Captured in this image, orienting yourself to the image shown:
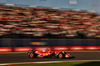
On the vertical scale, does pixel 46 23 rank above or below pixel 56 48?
above

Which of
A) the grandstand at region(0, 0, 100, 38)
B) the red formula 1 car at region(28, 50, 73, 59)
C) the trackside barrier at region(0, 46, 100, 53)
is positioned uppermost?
the grandstand at region(0, 0, 100, 38)

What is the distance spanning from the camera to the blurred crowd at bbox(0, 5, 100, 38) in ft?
67.1

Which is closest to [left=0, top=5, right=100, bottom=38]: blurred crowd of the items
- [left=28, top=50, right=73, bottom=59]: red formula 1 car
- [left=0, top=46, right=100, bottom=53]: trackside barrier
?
[left=0, top=46, right=100, bottom=53]: trackside barrier

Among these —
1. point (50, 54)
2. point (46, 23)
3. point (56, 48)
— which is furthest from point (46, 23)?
point (50, 54)

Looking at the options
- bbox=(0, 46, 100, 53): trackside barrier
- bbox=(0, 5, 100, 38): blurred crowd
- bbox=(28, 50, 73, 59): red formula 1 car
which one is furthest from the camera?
bbox=(0, 5, 100, 38): blurred crowd

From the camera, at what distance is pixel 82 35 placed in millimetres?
21094

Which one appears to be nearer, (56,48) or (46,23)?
(56,48)

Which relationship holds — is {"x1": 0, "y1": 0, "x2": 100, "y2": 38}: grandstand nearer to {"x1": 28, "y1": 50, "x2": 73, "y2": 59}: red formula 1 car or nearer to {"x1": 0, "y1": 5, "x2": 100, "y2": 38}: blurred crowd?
{"x1": 0, "y1": 5, "x2": 100, "y2": 38}: blurred crowd

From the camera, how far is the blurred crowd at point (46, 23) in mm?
20453

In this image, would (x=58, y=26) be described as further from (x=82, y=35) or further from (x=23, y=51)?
(x=23, y=51)

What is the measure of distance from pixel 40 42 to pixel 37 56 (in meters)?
4.99

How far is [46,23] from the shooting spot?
2320 cm

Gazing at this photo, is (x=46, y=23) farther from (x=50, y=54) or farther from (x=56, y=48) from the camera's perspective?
(x=50, y=54)

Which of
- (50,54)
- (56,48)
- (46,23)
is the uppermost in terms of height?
(46,23)
